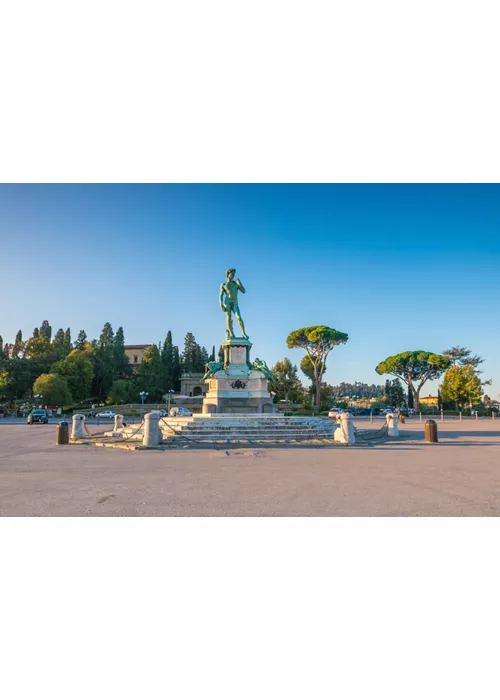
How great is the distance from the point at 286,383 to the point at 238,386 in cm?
3560

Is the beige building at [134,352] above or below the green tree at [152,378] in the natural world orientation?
above

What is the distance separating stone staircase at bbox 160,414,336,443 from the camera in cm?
1376

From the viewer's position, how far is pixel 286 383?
178ft

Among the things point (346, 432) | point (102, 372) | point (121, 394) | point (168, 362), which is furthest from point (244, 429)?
point (168, 362)

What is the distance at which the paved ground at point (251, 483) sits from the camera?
5428mm

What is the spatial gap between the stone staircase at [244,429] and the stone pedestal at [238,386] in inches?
99.7

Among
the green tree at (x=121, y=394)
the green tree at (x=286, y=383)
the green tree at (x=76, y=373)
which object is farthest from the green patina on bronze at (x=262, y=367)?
the green tree at (x=121, y=394)

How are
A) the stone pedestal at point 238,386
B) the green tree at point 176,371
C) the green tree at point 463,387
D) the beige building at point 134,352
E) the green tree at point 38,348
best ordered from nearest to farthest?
1. the stone pedestal at point 238,386
2. the green tree at point 463,387
3. the green tree at point 38,348
4. the green tree at point 176,371
5. the beige building at point 134,352

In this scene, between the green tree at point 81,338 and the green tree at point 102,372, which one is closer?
the green tree at point 102,372

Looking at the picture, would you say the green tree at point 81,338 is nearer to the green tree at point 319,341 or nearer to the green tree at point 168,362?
the green tree at point 168,362

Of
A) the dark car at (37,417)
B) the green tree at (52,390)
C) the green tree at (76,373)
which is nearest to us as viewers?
the dark car at (37,417)

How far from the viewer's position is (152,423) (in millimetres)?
→ 13047

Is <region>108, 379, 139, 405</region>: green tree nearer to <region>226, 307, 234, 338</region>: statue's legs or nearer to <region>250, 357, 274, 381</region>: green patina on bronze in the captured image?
<region>226, 307, 234, 338</region>: statue's legs

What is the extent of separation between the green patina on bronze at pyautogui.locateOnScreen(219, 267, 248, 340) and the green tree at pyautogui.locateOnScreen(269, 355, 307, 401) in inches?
1277
